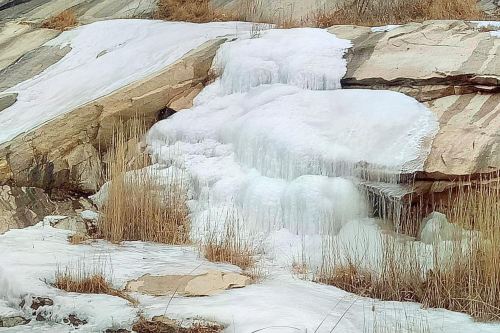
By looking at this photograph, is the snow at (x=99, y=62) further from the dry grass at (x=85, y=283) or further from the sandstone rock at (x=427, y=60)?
the dry grass at (x=85, y=283)

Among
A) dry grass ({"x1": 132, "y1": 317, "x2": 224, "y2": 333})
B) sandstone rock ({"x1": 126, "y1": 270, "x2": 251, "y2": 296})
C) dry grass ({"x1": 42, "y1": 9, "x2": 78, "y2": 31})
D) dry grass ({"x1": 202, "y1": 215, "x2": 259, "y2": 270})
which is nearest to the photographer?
dry grass ({"x1": 132, "y1": 317, "x2": 224, "y2": 333})

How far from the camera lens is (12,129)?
6715 millimetres

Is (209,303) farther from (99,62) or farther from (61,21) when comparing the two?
(61,21)

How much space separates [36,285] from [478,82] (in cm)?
393

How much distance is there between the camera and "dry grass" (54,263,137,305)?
12.5 ft

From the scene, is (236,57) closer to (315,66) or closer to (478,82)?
(315,66)

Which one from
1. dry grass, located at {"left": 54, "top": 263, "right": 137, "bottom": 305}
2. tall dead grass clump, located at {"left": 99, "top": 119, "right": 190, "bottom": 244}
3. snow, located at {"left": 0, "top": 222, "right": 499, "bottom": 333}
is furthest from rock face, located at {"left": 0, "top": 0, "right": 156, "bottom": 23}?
dry grass, located at {"left": 54, "top": 263, "right": 137, "bottom": 305}

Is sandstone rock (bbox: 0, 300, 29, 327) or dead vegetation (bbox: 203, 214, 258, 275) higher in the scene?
sandstone rock (bbox: 0, 300, 29, 327)

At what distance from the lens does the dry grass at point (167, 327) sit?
329 centimetres

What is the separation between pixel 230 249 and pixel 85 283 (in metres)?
1.16

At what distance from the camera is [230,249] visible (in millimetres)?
4664

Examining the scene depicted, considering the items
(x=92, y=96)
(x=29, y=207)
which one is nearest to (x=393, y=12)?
(x=92, y=96)

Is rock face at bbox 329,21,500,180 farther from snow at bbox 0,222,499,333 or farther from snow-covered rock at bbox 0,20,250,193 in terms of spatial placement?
snow-covered rock at bbox 0,20,250,193

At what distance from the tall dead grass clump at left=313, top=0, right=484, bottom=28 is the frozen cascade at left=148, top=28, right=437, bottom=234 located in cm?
165
